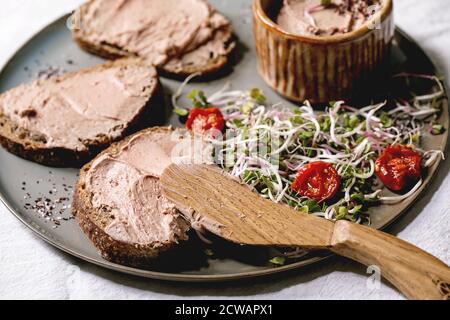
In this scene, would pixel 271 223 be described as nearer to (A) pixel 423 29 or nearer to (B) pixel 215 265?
(B) pixel 215 265

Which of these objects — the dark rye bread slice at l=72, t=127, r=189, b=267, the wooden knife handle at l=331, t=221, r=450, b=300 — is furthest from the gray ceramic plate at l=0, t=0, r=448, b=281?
the wooden knife handle at l=331, t=221, r=450, b=300

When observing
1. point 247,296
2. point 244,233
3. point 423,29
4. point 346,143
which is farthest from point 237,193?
point 423,29

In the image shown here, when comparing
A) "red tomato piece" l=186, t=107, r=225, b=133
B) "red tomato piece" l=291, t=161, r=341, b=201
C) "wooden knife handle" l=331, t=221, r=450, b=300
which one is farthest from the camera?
"red tomato piece" l=186, t=107, r=225, b=133

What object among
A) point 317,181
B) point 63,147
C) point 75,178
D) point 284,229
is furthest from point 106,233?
point 317,181

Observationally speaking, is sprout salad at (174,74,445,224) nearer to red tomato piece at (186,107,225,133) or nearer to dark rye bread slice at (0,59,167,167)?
red tomato piece at (186,107,225,133)

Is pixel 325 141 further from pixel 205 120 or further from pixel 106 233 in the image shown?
pixel 106 233
